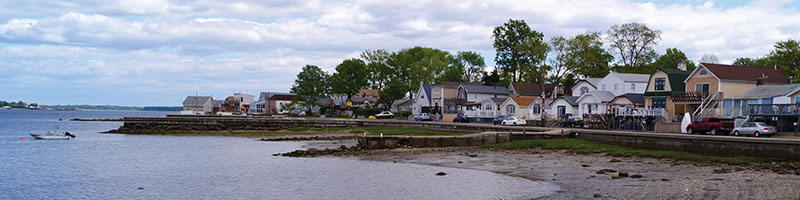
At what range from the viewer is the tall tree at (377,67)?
136 metres

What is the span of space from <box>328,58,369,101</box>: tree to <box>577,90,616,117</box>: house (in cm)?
6897

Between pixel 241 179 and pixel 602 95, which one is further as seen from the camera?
pixel 602 95

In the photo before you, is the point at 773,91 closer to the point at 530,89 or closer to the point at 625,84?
the point at 625,84

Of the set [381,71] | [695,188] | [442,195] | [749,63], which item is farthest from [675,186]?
[381,71]

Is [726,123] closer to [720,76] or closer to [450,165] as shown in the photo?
[720,76]

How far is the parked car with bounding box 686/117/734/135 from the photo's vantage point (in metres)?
45.2

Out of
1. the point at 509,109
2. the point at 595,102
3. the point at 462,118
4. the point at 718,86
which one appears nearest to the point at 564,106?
the point at 595,102

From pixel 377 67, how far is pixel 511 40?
1285 inches

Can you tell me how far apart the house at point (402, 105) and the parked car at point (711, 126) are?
79740 millimetres

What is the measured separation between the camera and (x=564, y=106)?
263ft

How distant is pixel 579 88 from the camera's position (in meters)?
85.5

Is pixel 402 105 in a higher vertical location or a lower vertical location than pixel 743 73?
lower

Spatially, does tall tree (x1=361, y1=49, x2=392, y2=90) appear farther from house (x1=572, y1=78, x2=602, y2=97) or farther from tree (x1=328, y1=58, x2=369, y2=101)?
house (x1=572, y1=78, x2=602, y2=97)

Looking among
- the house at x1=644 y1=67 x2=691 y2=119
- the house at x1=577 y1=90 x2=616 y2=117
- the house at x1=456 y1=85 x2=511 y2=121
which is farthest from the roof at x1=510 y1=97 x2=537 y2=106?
the house at x1=644 y1=67 x2=691 y2=119
